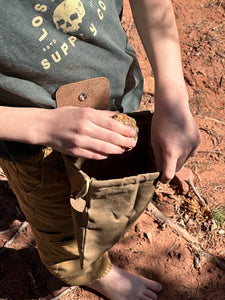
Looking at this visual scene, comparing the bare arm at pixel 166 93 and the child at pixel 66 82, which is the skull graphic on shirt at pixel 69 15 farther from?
the bare arm at pixel 166 93

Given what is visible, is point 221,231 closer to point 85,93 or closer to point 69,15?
point 85,93

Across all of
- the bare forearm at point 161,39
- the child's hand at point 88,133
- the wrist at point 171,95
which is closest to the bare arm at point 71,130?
the child's hand at point 88,133

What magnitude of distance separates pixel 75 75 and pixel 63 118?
0.27 metres

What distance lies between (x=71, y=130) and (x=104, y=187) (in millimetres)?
187

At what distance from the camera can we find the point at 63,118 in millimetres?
975

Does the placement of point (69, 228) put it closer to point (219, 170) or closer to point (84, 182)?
point (84, 182)

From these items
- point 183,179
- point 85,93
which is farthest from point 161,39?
point 183,179

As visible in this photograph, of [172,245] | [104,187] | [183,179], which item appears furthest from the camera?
[183,179]

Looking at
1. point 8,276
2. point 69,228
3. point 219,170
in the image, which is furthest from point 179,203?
point 8,276

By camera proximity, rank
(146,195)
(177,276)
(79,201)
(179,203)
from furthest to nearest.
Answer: (179,203) → (177,276) → (79,201) → (146,195)

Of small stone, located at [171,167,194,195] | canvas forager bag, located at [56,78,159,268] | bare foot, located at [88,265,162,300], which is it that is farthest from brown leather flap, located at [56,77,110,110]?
small stone, located at [171,167,194,195]

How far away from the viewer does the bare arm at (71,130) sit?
3.10 ft

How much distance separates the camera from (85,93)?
118 centimetres

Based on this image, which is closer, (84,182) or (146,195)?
(84,182)
